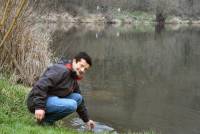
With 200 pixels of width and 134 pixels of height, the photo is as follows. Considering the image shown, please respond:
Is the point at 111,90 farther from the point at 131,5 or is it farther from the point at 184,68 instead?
the point at 131,5

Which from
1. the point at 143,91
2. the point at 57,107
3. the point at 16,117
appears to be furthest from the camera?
the point at 143,91

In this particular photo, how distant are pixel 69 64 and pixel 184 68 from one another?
16.4 metres

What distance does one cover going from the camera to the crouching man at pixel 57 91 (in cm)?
625

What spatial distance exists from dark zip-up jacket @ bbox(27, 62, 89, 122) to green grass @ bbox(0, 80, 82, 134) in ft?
1.06

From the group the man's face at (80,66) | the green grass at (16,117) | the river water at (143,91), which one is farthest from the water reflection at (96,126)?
the man's face at (80,66)

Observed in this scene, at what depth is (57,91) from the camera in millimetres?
6617

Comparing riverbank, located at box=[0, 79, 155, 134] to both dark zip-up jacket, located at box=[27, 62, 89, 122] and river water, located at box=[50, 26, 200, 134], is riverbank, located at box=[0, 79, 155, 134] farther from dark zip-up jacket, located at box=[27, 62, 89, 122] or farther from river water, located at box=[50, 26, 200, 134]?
river water, located at box=[50, 26, 200, 134]

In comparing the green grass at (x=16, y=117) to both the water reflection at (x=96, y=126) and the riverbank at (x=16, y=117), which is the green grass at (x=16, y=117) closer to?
the riverbank at (x=16, y=117)

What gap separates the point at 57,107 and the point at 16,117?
84 centimetres

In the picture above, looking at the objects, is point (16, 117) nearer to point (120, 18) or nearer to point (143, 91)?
point (143, 91)

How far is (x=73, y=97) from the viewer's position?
6.89m

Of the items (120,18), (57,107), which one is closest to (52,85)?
(57,107)

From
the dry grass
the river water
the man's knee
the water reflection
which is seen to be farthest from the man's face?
the river water

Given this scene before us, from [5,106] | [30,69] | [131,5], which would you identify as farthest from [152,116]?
[131,5]
